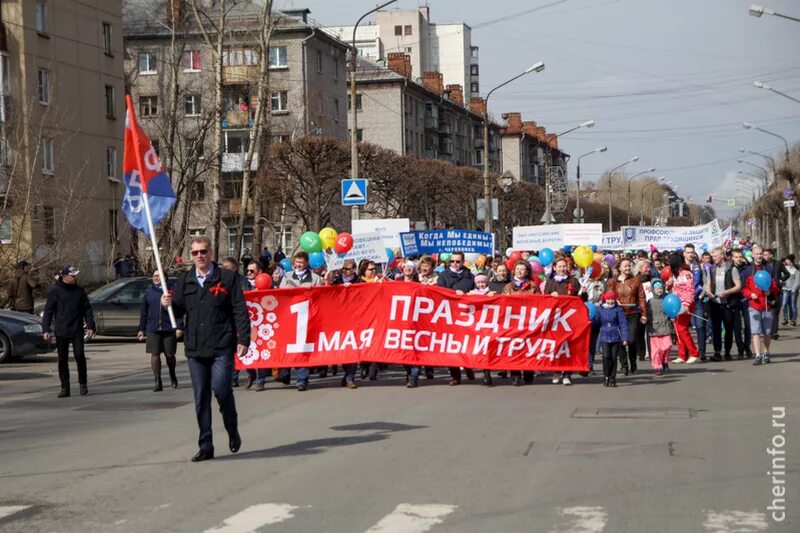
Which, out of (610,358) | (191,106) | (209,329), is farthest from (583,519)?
(191,106)

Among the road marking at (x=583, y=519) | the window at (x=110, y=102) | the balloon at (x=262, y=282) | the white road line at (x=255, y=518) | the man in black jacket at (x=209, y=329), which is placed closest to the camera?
the road marking at (x=583, y=519)

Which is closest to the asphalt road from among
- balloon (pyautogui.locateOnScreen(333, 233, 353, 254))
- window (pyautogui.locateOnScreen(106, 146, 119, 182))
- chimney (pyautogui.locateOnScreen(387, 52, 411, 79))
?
balloon (pyautogui.locateOnScreen(333, 233, 353, 254))

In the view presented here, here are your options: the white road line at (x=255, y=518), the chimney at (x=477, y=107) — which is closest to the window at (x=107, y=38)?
the white road line at (x=255, y=518)

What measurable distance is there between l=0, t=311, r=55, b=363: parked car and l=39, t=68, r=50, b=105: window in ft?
87.7

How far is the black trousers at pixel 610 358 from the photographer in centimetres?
1611

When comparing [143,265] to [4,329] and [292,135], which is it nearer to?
[4,329]

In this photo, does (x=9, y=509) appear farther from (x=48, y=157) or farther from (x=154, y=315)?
(x=48, y=157)

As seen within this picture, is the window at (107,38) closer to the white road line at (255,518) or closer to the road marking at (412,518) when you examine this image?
the white road line at (255,518)

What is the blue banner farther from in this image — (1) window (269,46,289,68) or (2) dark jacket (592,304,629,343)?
(1) window (269,46,289,68)

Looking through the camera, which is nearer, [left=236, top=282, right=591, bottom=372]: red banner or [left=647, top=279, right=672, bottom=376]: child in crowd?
[left=236, top=282, right=591, bottom=372]: red banner

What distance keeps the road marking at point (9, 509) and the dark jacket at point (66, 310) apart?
8.05 metres

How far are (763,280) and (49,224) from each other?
92.8 feet

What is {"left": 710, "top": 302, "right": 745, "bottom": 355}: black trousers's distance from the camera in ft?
66.2

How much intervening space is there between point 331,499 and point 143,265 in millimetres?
28436
